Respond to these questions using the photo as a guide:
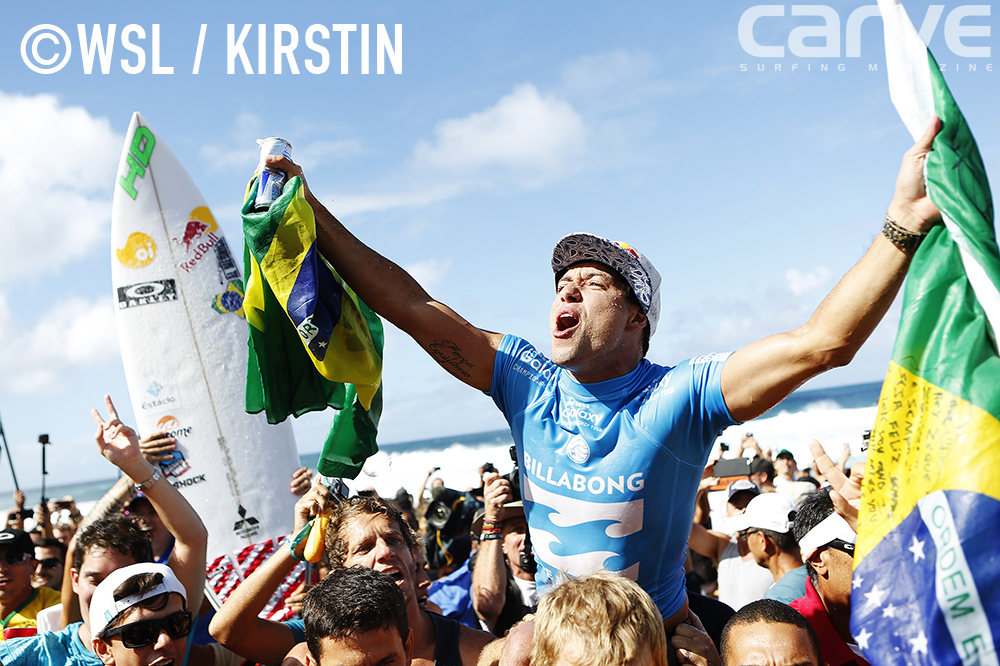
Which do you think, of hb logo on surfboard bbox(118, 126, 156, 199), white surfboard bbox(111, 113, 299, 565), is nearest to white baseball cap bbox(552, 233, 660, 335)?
white surfboard bbox(111, 113, 299, 565)

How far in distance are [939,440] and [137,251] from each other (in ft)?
20.9

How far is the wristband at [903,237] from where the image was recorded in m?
1.96

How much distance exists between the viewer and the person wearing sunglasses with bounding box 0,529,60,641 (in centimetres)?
447

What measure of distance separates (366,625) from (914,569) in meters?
1.65

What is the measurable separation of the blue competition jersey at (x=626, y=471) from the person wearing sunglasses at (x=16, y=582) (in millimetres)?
3450

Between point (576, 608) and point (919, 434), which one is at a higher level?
point (919, 434)

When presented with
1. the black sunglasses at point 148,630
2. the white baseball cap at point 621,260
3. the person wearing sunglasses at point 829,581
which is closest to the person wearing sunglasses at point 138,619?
the black sunglasses at point 148,630

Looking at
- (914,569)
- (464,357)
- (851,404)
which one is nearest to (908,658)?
(914,569)

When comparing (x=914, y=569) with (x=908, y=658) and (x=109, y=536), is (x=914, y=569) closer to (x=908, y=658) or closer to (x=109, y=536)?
(x=908, y=658)

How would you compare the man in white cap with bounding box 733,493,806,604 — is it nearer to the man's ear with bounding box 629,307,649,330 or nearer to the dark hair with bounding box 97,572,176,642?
the man's ear with bounding box 629,307,649,330

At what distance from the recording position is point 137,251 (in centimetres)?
662

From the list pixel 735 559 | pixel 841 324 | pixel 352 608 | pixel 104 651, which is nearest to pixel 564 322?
pixel 841 324

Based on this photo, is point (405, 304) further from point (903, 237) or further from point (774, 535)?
point (774, 535)

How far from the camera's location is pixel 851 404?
64.0m
